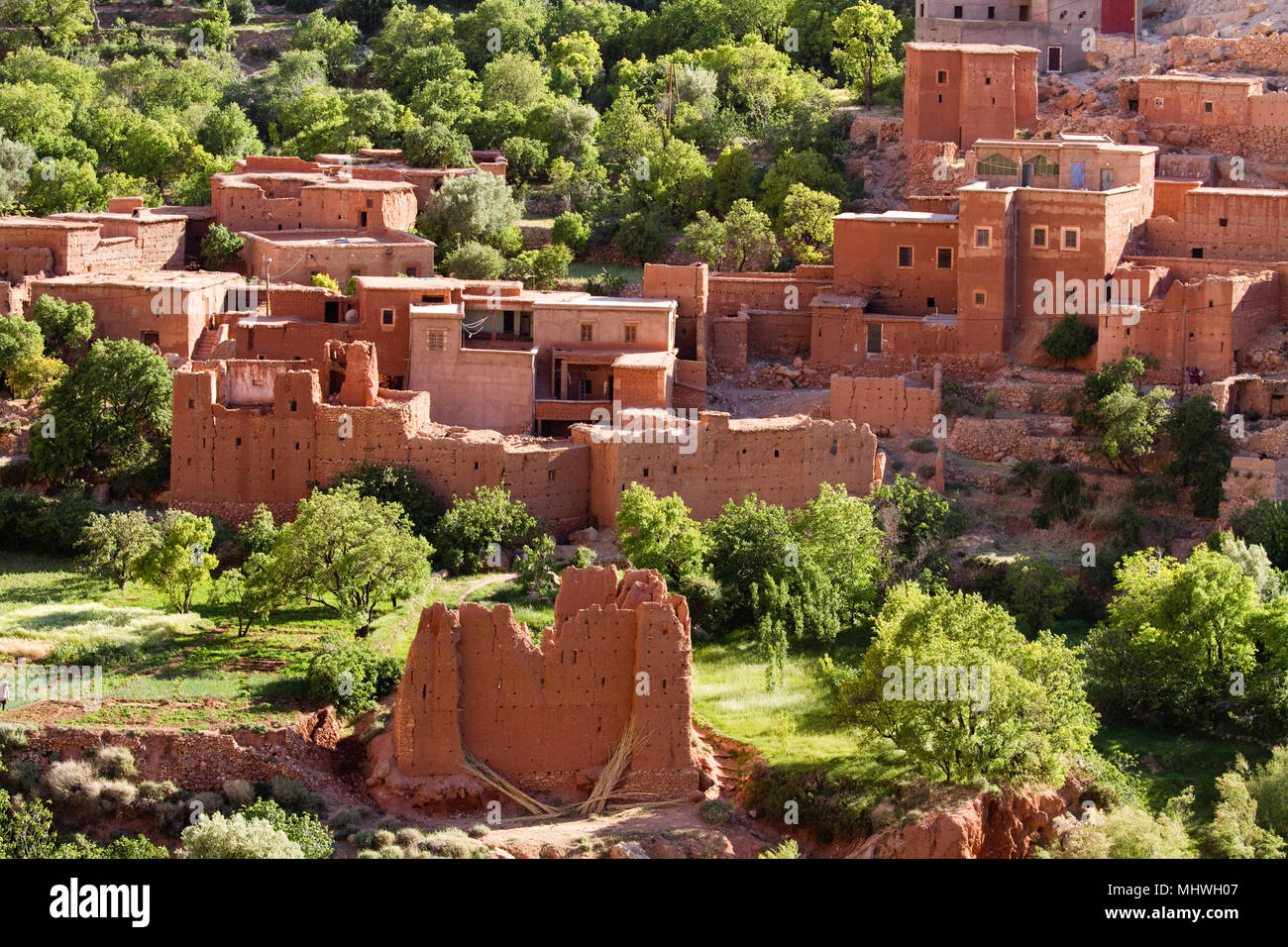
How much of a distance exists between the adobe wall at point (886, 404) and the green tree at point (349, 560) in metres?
10.6

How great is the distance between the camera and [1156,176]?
2368 inches

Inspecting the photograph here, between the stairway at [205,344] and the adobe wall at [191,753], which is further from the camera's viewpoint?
the stairway at [205,344]

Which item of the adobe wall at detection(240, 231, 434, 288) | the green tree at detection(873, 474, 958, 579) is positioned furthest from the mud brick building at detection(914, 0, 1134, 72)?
the green tree at detection(873, 474, 958, 579)

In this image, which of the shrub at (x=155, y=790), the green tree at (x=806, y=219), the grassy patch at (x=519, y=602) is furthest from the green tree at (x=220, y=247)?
the shrub at (x=155, y=790)

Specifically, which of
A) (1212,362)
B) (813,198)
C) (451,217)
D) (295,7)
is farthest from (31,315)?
(295,7)

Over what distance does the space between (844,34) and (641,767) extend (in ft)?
125

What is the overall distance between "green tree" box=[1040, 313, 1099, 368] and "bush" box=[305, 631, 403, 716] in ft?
56.9

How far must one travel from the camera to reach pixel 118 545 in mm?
47062

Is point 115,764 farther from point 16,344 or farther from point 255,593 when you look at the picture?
point 16,344

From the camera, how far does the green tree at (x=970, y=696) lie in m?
39.8

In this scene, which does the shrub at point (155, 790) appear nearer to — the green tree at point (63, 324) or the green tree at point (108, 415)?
the green tree at point (108, 415)

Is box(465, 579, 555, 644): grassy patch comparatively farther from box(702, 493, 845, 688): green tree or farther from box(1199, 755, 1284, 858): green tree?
box(1199, 755, 1284, 858): green tree

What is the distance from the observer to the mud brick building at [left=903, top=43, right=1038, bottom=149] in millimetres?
63625

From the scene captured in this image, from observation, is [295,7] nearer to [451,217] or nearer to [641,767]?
[451,217]
